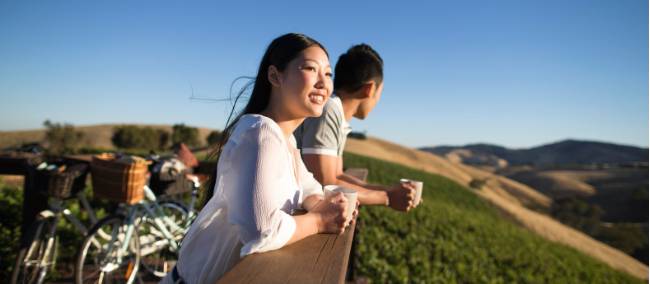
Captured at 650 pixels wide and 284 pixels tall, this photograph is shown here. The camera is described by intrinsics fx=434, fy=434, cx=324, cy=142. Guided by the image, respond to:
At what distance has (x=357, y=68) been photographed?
102 inches

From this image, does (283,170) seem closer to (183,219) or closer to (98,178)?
(98,178)

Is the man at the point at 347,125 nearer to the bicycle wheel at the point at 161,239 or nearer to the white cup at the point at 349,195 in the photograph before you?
the white cup at the point at 349,195

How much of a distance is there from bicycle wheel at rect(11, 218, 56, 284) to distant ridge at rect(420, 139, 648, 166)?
16888 cm

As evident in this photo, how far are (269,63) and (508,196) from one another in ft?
265

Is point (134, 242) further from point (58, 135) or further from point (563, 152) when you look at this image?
point (563, 152)

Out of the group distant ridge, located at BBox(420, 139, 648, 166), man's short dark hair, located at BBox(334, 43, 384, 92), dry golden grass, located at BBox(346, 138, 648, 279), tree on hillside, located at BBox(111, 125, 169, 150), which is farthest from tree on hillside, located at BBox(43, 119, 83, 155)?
distant ridge, located at BBox(420, 139, 648, 166)

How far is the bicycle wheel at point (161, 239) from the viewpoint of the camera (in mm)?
4219

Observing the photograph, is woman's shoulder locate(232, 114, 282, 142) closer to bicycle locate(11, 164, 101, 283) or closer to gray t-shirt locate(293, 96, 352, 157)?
gray t-shirt locate(293, 96, 352, 157)

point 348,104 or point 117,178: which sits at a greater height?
point 348,104

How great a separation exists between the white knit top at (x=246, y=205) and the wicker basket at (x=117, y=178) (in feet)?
7.28

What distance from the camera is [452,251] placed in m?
9.70

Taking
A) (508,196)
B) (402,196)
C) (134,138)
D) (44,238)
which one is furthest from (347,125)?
(508,196)

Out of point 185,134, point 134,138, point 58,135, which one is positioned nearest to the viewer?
point 58,135

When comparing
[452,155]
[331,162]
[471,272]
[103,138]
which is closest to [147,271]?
[331,162]
